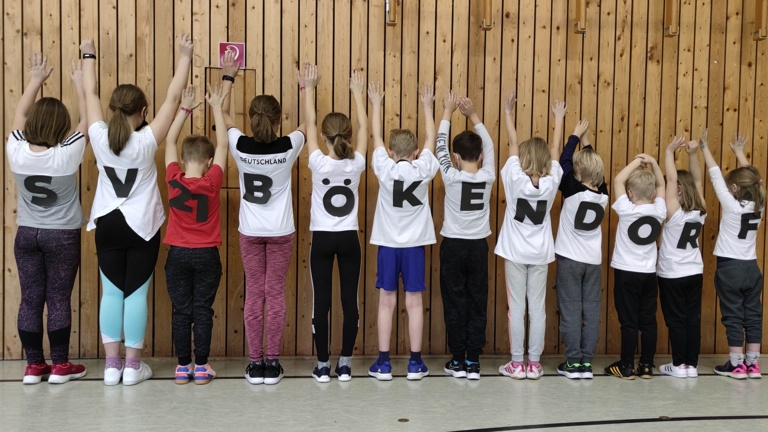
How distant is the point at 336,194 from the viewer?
489 cm

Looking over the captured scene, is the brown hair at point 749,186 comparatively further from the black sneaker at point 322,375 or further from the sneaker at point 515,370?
the black sneaker at point 322,375

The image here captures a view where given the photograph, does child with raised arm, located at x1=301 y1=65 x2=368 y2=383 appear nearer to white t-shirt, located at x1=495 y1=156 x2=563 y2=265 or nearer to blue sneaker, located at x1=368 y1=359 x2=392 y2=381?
blue sneaker, located at x1=368 y1=359 x2=392 y2=381

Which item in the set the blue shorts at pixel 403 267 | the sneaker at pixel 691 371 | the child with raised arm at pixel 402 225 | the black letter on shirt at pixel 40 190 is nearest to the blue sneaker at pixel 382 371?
the child with raised arm at pixel 402 225

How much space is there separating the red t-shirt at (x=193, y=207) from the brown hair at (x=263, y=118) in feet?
1.17

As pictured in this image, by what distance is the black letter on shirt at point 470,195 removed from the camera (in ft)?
16.4

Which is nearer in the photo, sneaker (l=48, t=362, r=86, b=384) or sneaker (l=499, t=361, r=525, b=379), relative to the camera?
sneaker (l=48, t=362, r=86, b=384)

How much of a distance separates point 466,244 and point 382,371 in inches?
42.1

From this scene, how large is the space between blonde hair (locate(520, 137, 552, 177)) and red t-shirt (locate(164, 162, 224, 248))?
2094mm

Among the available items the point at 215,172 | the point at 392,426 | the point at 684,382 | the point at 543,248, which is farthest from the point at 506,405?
the point at 215,172

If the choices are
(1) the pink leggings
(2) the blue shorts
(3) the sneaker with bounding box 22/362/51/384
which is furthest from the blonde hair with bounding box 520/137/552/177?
(3) the sneaker with bounding box 22/362/51/384

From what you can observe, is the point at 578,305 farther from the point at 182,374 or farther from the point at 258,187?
the point at 182,374

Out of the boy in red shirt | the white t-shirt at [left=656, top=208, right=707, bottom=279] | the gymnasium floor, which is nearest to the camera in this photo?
the gymnasium floor

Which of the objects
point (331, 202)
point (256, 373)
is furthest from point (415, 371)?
point (331, 202)

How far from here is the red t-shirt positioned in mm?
4672
